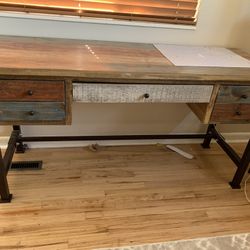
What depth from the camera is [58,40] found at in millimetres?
1536

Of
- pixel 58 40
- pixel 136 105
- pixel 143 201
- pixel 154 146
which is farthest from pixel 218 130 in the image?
pixel 58 40

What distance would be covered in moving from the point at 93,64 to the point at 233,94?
0.71 meters

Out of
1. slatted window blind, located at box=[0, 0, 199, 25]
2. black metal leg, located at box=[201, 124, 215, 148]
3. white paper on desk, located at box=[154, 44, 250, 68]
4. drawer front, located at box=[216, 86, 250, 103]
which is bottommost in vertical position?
black metal leg, located at box=[201, 124, 215, 148]

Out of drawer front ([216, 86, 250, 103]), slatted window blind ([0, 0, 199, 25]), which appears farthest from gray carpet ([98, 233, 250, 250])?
slatted window blind ([0, 0, 199, 25])

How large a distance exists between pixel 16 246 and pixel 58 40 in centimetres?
110

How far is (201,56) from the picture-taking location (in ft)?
4.98

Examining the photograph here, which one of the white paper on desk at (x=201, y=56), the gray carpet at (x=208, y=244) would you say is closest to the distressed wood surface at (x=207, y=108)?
the white paper on desk at (x=201, y=56)

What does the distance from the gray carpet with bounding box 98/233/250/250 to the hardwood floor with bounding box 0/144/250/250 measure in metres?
0.03

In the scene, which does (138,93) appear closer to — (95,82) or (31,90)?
(95,82)

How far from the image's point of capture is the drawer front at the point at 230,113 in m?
1.38

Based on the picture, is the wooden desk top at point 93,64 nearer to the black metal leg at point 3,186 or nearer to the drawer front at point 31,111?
the drawer front at point 31,111

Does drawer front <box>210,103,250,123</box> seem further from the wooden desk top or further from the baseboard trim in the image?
the baseboard trim

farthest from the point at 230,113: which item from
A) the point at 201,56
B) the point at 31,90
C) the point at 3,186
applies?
the point at 3,186

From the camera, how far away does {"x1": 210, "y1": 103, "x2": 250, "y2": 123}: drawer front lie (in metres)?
1.38
